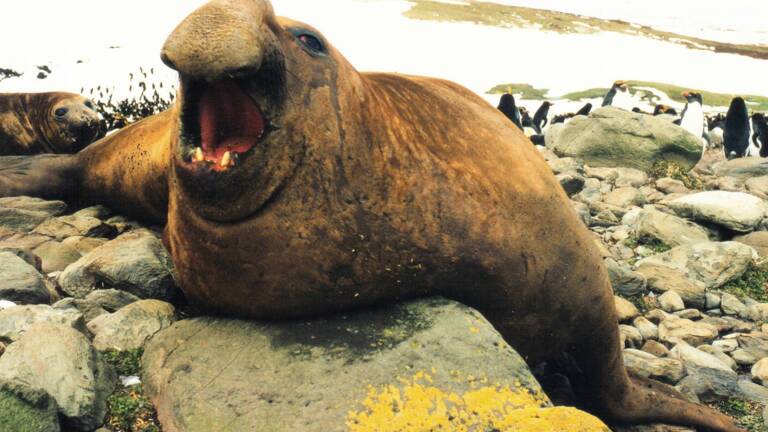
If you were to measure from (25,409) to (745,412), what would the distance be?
4.35 meters

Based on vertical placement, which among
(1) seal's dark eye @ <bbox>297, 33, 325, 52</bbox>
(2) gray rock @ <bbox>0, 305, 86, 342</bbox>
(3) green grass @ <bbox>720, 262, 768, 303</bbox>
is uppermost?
(1) seal's dark eye @ <bbox>297, 33, 325, 52</bbox>

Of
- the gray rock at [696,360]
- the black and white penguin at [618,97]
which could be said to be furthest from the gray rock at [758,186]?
the black and white penguin at [618,97]

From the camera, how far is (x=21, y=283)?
3.78 meters

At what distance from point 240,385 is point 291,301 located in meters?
0.39

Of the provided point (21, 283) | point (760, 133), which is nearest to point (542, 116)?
point (760, 133)

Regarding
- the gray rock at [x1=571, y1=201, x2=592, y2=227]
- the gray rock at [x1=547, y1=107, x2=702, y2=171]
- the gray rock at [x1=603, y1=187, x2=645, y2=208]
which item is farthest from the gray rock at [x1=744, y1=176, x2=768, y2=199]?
the gray rock at [x1=571, y1=201, x2=592, y2=227]

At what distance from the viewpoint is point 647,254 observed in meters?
7.80

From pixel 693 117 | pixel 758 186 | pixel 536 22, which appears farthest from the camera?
pixel 536 22

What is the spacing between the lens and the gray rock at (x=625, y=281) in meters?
6.49

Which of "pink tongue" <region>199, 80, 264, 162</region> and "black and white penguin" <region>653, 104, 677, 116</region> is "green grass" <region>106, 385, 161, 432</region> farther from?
"black and white penguin" <region>653, 104, 677, 116</region>

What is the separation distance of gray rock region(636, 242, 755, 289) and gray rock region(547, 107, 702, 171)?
4.53m

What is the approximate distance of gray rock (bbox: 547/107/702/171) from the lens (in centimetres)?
1193

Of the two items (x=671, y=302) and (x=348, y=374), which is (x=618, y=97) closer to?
(x=671, y=302)

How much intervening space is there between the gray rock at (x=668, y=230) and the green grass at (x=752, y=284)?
70 cm
